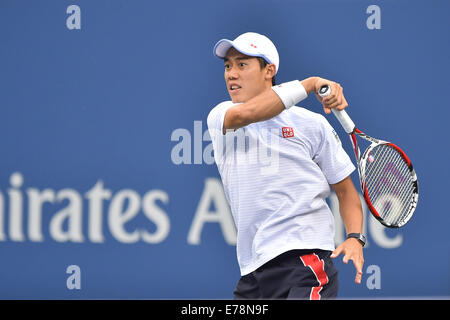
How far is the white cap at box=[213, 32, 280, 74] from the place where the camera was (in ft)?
10.2

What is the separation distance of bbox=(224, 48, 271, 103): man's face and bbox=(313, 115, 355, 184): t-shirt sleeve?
291 millimetres

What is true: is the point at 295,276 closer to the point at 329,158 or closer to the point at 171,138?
the point at 329,158

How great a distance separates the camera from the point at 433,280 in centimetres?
445

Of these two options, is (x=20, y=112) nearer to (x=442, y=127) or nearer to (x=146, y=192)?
(x=146, y=192)

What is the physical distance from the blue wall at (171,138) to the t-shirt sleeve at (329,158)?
1.34 metres

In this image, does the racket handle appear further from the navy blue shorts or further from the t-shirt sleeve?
the navy blue shorts

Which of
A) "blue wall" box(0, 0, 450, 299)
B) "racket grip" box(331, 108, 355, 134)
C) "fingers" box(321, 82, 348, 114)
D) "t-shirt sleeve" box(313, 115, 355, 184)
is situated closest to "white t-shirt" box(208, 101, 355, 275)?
"t-shirt sleeve" box(313, 115, 355, 184)

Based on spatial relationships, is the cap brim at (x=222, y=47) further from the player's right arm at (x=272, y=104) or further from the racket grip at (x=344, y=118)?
the racket grip at (x=344, y=118)

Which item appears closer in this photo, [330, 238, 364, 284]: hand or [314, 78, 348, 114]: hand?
[314, 78, 348, 114]: hand

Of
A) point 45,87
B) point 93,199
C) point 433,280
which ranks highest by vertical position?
point 45,87
